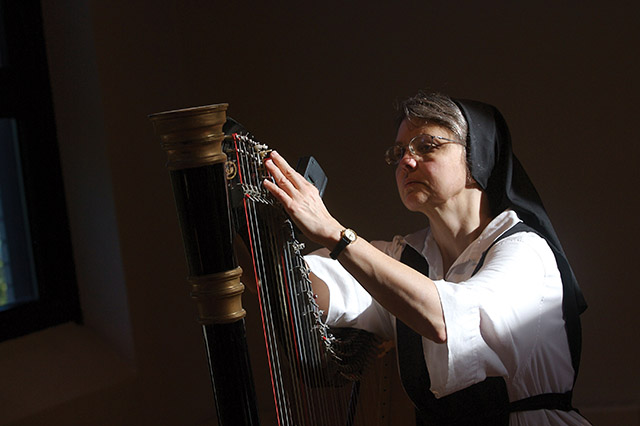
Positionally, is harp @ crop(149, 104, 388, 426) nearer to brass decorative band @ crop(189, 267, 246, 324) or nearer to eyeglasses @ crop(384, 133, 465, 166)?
brass decorative band @ crop(189, 267, 246, 324)

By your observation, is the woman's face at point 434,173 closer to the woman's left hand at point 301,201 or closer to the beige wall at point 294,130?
the woman's left hand at point 301,201

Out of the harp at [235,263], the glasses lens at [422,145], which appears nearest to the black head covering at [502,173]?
the glasses lens at [422,145]

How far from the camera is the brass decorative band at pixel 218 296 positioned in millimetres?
1250

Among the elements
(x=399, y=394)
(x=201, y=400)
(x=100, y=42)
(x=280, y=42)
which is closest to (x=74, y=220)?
(x=100, y=42)

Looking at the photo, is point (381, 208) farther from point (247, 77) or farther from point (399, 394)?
point (399, 394)

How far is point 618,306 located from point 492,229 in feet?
4.55

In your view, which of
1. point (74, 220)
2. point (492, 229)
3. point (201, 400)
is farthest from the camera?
point (201, 400)

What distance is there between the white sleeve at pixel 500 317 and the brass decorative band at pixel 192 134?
0.68m

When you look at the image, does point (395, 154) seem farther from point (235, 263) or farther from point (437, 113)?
point (235, 263)

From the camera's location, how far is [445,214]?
6.87 feet

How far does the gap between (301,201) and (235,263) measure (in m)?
0.31

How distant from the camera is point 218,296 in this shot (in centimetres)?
125

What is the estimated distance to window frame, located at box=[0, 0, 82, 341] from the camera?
8.98 ft

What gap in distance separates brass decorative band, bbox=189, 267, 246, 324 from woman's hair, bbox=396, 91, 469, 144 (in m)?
0.98
